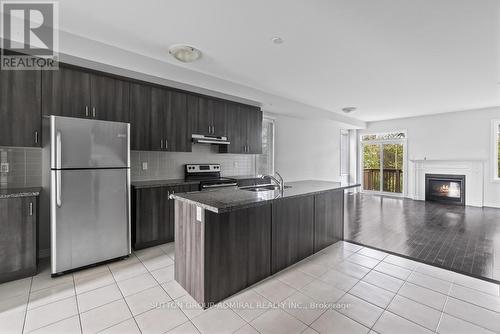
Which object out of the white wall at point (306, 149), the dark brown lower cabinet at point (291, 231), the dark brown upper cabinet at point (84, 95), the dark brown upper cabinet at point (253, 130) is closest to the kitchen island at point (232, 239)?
the dark brown lower cabinet at point (291, 231)

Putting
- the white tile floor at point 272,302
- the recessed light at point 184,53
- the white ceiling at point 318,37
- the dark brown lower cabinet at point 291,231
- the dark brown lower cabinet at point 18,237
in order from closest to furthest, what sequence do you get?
the white tile floor at point 272,302 → the white ceiling at point 318,37 → the dark brown lower cabinet at point 18,237 → the dark brown lower cabinet at point 291,231 → the recessed light at point 184,53

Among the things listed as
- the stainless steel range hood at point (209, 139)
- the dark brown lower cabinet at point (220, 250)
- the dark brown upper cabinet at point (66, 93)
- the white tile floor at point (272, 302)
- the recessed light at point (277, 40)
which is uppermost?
the recessed light at point (277, 40)

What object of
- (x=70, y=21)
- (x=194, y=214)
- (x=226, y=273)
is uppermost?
(x=70, y=21)

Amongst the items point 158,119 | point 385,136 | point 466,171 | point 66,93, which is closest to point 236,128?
point 158,119

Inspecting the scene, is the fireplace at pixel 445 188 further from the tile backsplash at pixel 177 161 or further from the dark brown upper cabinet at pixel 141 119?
the dark brown upper cabinet at pixel 141 119

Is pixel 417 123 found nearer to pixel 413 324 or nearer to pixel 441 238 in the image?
pixel 441 238

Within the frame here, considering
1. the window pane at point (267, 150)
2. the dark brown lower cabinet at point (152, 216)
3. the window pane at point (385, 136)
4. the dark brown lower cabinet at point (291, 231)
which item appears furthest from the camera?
the window pane at point (385, 136)

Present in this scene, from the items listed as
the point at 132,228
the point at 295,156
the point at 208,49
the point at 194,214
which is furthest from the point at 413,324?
the point at 295,156

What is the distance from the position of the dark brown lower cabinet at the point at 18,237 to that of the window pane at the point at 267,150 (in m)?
4.16

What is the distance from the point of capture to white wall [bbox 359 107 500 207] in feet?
20.1

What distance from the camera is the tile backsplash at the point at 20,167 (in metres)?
2.75

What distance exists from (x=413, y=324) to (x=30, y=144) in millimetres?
4049

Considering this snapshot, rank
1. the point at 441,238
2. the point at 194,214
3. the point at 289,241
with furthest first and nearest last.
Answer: the point at 441,238, the point at 289,241, the point at 194,214

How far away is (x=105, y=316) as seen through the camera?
6.20ft
